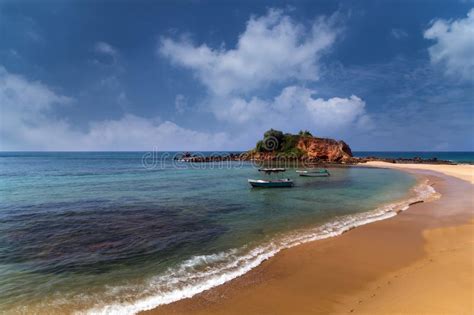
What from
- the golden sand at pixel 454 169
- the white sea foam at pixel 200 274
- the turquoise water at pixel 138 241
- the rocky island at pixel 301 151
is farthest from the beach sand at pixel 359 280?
the rocky island at pixel 301 151

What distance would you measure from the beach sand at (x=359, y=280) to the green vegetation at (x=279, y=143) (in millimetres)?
79782

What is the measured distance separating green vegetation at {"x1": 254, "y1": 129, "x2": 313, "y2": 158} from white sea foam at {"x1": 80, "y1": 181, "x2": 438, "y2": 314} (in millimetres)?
79663

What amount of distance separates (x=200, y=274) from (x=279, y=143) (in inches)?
3473

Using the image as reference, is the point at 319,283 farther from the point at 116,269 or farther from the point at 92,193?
the point at 92,193

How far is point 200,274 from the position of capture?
9.12 meters

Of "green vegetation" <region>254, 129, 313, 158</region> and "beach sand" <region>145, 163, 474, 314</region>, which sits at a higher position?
"green vegetation" <region>254, 129, 313, 158</region>

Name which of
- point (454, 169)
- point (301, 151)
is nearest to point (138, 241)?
point (454, 169)

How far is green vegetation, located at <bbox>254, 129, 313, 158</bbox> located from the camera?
9293 cm

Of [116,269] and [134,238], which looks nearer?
[116,269]

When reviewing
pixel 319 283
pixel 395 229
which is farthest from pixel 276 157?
pixel 319 283

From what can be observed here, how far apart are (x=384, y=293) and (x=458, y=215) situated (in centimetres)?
1409

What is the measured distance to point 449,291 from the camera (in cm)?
749

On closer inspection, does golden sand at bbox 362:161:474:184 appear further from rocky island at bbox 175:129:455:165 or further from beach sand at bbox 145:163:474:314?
beach sand at bbox 145:163:474:314

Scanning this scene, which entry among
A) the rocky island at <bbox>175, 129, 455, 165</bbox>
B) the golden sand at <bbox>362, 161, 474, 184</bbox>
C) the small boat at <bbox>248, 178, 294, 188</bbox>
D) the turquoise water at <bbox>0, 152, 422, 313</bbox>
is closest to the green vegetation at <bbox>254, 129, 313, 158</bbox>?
the rocky island at <bbox>175, 129, 455, 165</bbox>
